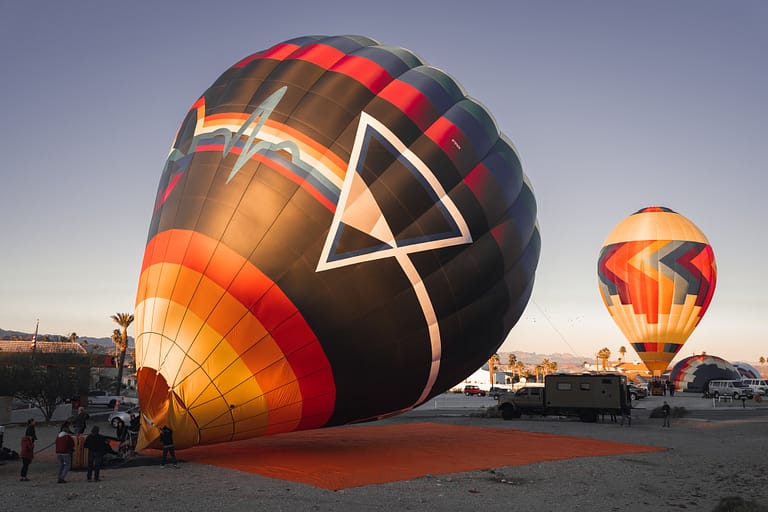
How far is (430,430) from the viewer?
24062mm

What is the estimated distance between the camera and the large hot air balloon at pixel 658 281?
44438 mm

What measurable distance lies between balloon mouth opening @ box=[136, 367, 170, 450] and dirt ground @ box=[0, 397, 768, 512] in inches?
29.9

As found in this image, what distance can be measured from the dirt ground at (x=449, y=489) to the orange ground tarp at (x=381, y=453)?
640 millimetres

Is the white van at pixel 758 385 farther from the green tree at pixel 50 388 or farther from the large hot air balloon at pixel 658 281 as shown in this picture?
the green tree at pixel 50 388

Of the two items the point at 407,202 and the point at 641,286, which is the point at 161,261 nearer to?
the point at 407,202

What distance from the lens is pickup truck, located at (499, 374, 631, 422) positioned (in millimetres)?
29547

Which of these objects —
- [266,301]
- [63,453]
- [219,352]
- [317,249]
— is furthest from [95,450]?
[317,249]

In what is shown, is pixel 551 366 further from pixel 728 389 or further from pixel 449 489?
pixel 449 489

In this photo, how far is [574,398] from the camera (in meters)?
30.3

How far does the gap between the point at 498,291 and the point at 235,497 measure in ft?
24.5

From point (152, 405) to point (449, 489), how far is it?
602cm

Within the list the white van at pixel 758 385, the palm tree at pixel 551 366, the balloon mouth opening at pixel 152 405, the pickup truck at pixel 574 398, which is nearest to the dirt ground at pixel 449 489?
the balloon mouth opening at pixel 152 405

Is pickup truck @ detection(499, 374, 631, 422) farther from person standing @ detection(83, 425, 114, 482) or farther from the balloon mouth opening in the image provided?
person standing @ detection(83, 425, 114, 482)

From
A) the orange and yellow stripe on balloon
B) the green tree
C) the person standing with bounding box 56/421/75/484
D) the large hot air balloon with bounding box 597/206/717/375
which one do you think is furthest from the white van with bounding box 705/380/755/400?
the person standing with bounding box 56/421/75/484
